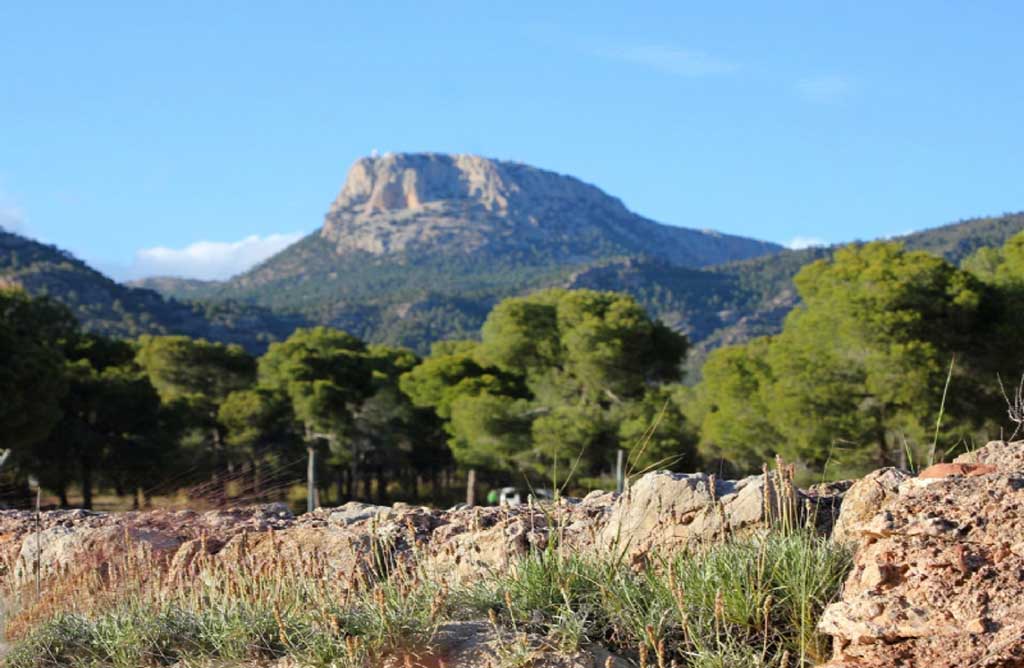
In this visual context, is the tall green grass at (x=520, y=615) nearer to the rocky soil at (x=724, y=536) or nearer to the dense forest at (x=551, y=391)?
the rocky soil at (x=724, y=536)

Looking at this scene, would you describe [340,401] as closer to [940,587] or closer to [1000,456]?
[1000,456]

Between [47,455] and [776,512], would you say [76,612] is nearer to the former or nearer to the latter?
[776,512]

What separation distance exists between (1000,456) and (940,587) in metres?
1.57

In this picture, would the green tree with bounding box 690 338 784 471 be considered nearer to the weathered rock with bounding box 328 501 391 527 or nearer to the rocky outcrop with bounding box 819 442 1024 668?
the weathered rock with bounding box 328 501 391 527

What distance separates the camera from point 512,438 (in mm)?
30266

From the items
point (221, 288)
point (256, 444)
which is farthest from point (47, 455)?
point (221, 288)

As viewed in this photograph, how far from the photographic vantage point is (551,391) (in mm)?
31203

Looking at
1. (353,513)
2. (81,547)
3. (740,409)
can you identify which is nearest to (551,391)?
(740,409)

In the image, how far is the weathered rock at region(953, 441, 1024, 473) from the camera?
13.8ft

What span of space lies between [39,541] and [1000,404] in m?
21.2

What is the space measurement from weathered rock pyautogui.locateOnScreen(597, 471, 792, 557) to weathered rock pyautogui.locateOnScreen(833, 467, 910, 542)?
11.5 inches

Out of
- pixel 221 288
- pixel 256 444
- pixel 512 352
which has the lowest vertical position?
pixel 256 444

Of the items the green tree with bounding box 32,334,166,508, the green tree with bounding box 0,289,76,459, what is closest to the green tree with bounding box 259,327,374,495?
the green tree with bounding box 32,334,166,508

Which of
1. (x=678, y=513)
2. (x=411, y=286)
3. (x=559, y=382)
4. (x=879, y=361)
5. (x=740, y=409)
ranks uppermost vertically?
(x=411, y=286)
